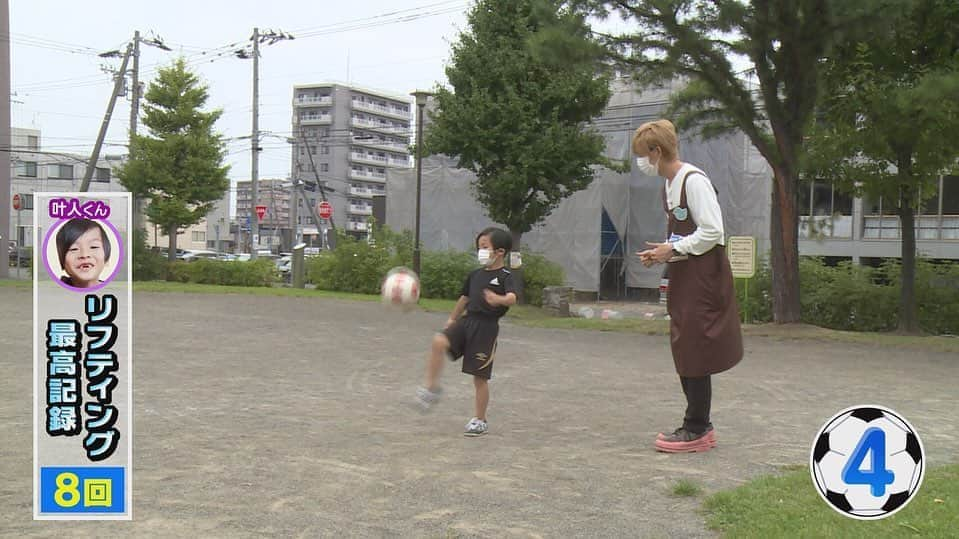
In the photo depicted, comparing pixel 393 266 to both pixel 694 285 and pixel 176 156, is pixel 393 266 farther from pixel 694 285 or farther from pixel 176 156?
pixel 694 285

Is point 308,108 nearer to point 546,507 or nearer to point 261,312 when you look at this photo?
point 261,312

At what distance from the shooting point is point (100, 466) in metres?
3.24

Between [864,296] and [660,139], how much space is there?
14509 mm

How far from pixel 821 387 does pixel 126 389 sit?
7.52 metres

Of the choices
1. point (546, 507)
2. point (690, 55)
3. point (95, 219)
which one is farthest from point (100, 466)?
point (690, 55)

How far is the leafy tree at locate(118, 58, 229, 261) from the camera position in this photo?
28641 mm

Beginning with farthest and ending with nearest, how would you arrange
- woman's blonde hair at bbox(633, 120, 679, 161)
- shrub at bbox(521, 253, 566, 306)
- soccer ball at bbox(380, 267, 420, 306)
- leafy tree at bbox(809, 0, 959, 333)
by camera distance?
shrub at bbox(521, 253, 566, 306)
leafy tree at bbox(809, 0, 959, 333)
soccer ball at bbox(380, 267, 420, 306)
woman's blonde hair at bbox(633, 120, 679, 161)

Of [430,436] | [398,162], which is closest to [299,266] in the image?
[430,436]

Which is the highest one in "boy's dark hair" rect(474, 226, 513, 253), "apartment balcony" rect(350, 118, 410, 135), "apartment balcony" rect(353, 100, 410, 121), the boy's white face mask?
"apartment balcony" rect(353, 100, 410, 121)

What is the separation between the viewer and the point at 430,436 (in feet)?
19.4

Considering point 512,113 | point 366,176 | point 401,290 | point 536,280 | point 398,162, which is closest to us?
point 401,290

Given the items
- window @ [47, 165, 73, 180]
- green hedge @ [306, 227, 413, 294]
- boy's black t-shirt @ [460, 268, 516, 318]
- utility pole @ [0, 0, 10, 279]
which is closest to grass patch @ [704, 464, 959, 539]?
boy's black t-shirt @ [460, 268, 516, 318]

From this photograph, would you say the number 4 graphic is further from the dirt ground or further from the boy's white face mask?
the boy's white face mask

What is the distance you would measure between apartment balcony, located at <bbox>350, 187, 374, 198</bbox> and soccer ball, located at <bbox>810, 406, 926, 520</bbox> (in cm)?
9943
